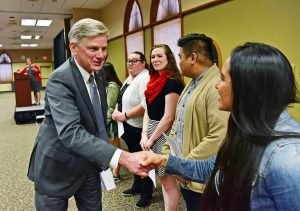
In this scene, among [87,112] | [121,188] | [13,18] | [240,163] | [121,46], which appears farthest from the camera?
[13,18]

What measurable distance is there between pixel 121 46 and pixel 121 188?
406cm

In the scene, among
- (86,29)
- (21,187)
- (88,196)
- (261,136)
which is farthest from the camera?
(21,187)

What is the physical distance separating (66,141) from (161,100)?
116 cm

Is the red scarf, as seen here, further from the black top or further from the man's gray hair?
the man's gray hair

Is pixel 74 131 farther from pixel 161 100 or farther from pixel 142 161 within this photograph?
Answer: pixel 161 100

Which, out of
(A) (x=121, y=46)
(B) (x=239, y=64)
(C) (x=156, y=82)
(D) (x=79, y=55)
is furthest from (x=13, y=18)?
(B) (x=239, y=64)

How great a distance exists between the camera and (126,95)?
289 cm

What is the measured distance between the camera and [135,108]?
2773 millimetres

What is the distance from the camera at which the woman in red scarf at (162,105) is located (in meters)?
2.26

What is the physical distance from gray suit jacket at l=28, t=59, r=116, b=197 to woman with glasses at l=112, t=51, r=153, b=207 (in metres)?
1.29

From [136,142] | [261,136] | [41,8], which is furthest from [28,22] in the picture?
[261,136]

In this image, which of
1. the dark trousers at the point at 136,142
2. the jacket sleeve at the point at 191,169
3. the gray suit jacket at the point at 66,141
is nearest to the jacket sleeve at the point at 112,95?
the dark trousers at the point at 136,142

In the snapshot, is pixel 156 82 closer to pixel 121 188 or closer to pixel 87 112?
pixel 87 112

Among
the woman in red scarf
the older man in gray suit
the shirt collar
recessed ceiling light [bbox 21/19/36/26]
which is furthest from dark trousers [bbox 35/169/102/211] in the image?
recessed ceiling light [bbox 21/19/36/26]
